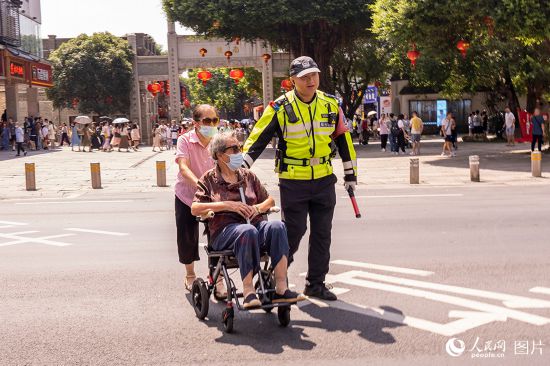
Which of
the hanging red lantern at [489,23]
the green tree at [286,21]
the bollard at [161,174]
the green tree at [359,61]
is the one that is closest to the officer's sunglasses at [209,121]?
the bollard at [161,174]

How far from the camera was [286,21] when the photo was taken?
32.6 meters

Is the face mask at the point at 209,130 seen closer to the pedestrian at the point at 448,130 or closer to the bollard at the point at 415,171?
the bollard at the point at 415,171

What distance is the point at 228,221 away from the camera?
19.1 ft

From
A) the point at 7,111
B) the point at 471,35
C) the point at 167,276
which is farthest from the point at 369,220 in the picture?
the point at 7,111

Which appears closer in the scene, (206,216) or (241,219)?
(206,216)

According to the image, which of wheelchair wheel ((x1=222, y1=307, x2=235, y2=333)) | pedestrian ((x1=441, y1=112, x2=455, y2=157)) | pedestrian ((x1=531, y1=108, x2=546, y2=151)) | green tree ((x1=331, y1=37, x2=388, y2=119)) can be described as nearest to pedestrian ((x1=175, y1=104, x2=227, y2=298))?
wheelchair wheel ((x1=222, y1=307, x2=235, y2=333))

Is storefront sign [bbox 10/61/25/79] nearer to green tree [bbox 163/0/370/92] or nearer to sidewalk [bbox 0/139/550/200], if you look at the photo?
green tree [bbox 163/0/370/92]

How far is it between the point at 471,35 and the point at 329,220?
20.6 m

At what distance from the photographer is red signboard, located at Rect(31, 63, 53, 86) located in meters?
41.6

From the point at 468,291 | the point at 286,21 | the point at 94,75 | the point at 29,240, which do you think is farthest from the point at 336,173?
the point at 94,75

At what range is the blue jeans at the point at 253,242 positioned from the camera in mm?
5488

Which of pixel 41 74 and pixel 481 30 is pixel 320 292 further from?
pixel 41 74

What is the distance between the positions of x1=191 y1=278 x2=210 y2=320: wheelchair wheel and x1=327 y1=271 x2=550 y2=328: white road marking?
1.59 meters

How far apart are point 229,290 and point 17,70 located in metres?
Answer: 35.6
